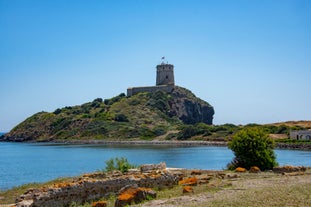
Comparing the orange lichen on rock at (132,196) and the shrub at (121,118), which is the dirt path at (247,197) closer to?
the orange lichen on rock at (132,196)

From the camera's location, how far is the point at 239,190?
17.5 m

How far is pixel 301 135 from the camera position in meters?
97.6

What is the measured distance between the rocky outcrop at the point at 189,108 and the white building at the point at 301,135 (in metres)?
64.3

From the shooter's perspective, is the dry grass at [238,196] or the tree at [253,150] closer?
the dry grass at [238,196]

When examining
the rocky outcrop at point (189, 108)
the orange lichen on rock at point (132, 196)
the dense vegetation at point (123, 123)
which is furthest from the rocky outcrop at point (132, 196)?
the rocky outcrop at point (189, 108)

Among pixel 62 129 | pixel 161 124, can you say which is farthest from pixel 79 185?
pixel 62 129

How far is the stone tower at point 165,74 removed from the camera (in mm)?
169625

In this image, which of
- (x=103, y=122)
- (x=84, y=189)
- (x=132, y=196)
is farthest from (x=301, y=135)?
(x=132, y=196)

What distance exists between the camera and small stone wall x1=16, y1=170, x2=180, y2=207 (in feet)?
54.7

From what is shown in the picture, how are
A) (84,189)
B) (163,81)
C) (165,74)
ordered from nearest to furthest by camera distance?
1. (84,189)
2. (165,74)
3. (163,81)

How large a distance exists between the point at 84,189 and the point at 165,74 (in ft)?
505

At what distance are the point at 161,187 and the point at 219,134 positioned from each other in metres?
107

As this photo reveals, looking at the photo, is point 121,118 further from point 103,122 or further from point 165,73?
point 165,73

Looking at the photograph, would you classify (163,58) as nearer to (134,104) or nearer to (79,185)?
(134,104)
